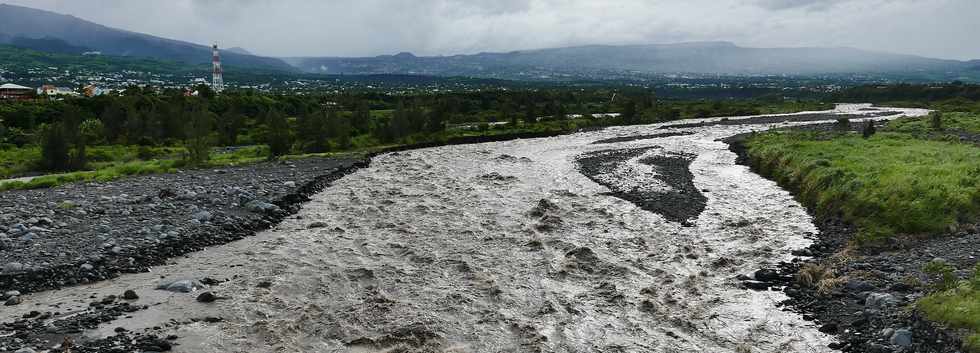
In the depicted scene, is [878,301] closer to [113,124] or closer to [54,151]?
[54,151]

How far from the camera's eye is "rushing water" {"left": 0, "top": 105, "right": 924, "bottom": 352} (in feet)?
Answer: 47.9


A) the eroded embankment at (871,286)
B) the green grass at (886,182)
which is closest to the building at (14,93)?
the green grass at (886,182)

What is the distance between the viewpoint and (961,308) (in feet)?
43.8

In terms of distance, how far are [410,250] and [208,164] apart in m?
29.2

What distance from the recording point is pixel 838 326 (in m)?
14.7

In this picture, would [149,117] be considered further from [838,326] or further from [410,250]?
[838,326]

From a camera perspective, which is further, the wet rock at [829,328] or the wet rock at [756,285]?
the wet rock at [756,285]

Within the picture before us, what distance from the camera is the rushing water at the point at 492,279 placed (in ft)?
47.9

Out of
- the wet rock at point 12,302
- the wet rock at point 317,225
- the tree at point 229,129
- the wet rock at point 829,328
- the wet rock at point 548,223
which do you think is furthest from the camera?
the tree at point 229,129

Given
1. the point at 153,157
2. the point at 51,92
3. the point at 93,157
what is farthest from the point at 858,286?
the point at 51,92

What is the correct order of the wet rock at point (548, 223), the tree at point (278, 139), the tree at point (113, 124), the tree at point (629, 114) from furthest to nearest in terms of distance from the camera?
the tree at point (629, 114), the tree at point (113, 124), the tree at point (278, 139), the wet rock at point (548, 223)

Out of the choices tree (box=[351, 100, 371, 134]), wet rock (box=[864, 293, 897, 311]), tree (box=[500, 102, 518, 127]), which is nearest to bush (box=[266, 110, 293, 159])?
tree (box=[351, 100, 371, 134])

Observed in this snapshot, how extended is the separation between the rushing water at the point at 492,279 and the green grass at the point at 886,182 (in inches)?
81.8

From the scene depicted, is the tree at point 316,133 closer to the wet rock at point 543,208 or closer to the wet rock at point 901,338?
the wet rock at point 543,208
